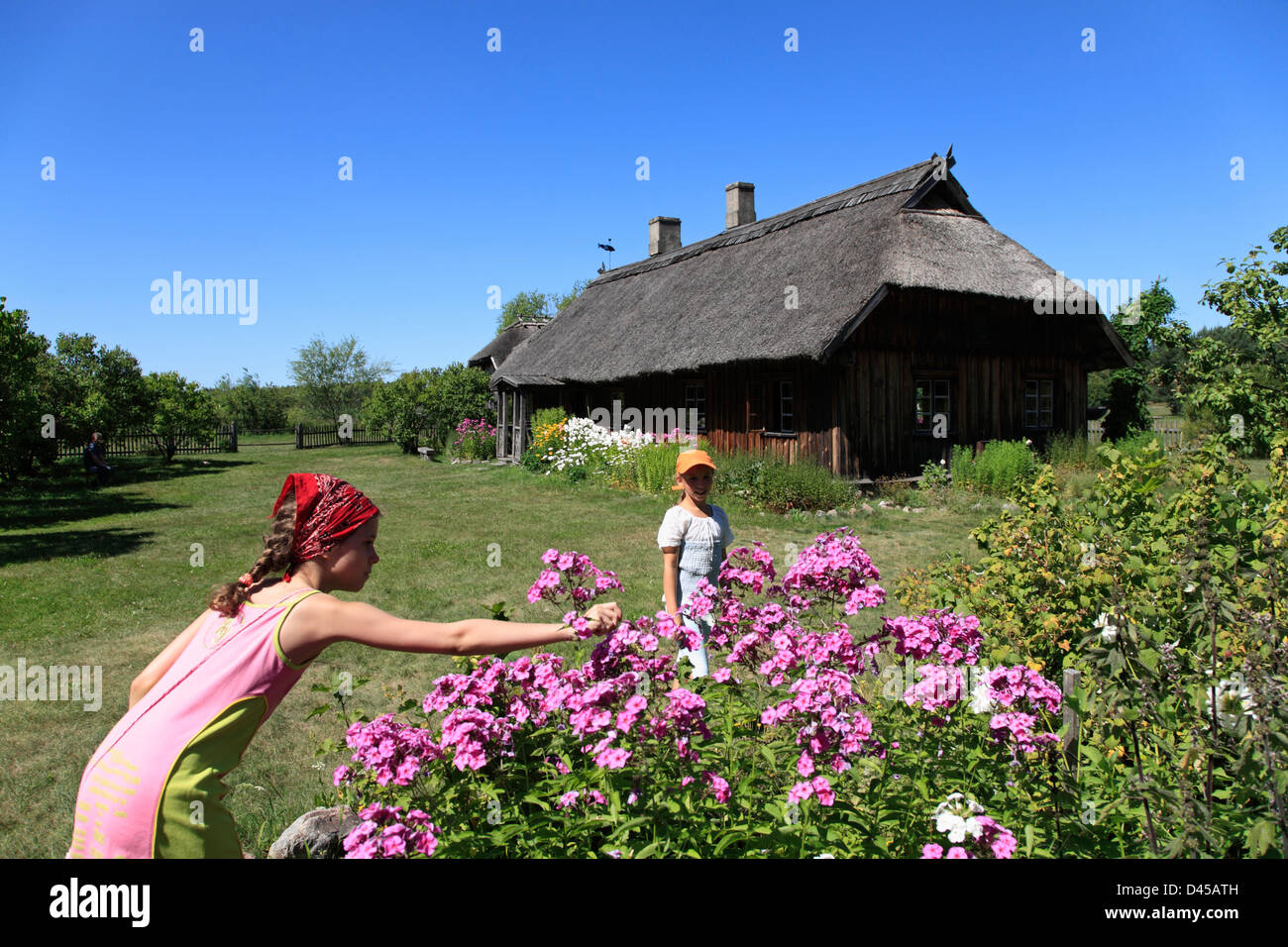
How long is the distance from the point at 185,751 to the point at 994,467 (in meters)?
14.2

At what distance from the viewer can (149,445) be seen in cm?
2833

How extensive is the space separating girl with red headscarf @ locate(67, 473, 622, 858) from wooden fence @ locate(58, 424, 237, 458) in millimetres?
26185

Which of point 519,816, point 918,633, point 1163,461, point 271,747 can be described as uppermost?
point 1163,461

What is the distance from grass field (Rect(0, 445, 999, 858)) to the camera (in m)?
4.39

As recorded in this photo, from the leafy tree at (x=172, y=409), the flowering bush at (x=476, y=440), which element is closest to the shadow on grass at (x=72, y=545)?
the flowering bush at (x=476, y=440)

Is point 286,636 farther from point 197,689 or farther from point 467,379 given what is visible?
point 467,379

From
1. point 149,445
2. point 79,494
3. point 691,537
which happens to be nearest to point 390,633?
point 691,537

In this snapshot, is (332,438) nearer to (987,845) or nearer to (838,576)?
(838,576)

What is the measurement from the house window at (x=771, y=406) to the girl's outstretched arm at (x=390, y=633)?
13305mm

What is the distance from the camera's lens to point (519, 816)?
2.40m

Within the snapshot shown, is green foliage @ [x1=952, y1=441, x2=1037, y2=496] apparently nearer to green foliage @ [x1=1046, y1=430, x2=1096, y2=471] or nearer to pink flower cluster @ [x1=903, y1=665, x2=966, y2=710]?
green foliage @ [x1=1046, y1=430, x2=1096, y2=471]
